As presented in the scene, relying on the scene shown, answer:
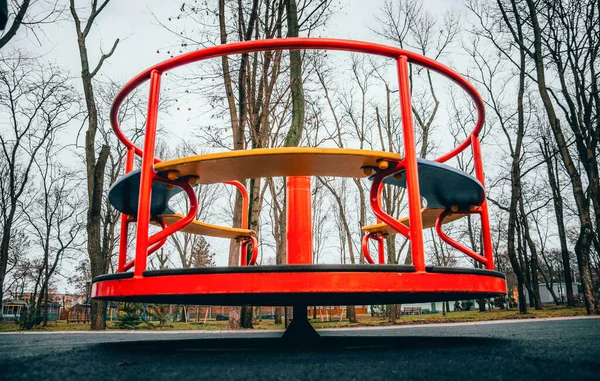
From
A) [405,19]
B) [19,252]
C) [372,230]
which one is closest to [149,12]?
[372,230]

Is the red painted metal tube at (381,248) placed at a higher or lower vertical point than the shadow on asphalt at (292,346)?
higher

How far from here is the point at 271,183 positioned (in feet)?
44.1

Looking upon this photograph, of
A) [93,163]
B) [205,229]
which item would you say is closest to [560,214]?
[93,163]

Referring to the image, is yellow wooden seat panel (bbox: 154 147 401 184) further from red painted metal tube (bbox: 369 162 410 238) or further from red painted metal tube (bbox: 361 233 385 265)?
red painted metal tube (bbox: 361 233 385 265)

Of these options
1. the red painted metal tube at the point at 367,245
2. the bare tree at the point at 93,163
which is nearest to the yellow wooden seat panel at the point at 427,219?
the red painted metal tube at the point at 367,245

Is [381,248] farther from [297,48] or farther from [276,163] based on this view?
[297,48]

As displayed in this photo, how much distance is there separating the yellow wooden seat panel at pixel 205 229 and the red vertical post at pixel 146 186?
3.88ft

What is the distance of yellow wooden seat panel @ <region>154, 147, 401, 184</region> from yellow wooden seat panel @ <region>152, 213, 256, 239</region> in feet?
3.58

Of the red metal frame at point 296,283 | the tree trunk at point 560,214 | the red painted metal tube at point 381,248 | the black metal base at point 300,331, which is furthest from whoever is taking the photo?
the tree trunk at point 560,214

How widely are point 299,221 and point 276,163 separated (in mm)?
817

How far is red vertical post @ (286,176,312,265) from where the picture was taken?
2.82m

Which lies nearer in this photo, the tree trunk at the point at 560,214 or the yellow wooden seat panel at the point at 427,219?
the yellow wooden seat panel at the point at 427,219

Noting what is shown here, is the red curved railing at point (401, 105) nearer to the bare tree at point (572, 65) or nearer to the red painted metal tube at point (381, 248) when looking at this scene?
the red painted metal tube at point (381, 248)

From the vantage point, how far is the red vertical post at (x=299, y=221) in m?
2.82
